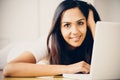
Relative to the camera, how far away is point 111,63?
5.07ft

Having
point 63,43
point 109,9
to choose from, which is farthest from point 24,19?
point 109,9

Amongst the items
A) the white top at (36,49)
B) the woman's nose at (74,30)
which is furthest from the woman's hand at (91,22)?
the white top at (36,49)

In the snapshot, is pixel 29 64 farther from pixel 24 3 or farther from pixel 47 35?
pixel 24 3

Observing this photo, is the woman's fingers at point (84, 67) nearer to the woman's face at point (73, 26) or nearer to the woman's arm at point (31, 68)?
the woman's arm at point (31, 68)

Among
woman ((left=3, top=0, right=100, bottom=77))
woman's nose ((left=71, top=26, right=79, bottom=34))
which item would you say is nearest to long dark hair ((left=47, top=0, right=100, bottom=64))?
woman ((left=3, top=0, right=100, bottom=77))

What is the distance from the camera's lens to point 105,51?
1.53 m

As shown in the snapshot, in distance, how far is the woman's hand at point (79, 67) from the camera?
2.09 m

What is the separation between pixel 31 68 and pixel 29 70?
0.03m

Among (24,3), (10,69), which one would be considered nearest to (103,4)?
(24,3)

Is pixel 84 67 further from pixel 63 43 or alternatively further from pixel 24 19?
pixel 24 19

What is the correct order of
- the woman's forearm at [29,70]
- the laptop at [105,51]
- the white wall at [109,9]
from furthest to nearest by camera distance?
the white wall at [109,9] < the woman's forearm at [29,70] < the laptop at [105,51]

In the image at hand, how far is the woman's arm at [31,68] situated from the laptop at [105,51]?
1.79ft

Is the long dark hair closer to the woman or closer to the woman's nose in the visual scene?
the woman

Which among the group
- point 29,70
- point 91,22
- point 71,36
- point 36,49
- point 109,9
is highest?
point 109,9
